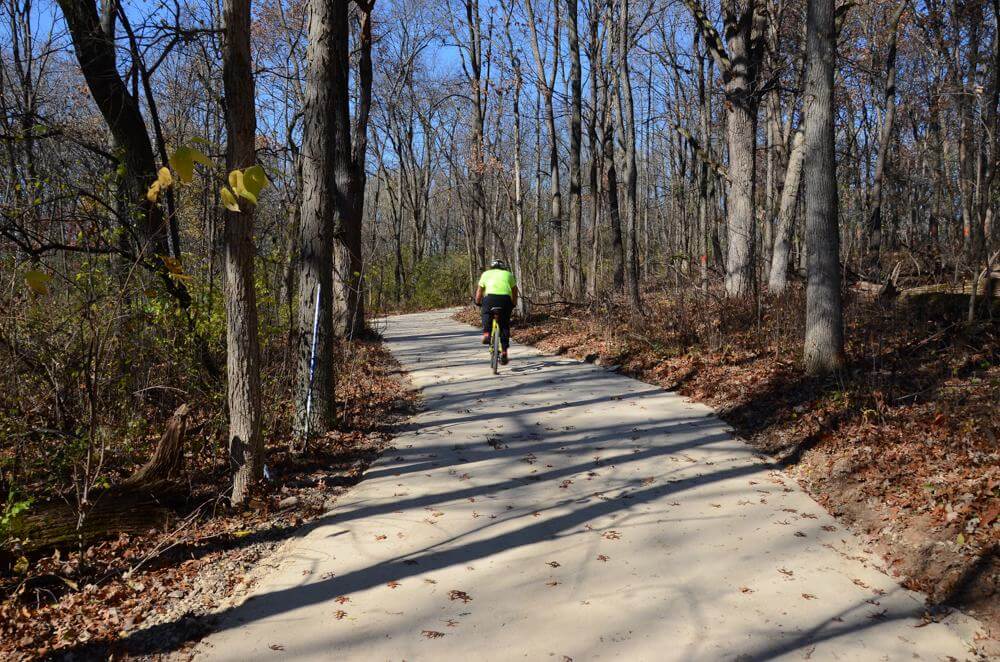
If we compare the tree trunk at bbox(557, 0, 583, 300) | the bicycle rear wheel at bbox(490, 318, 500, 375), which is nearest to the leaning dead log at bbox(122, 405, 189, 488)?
the bicycle rear wheel at bbox(490, 318, 500, 375)

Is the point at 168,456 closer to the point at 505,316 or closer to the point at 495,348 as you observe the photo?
the point at 495,348

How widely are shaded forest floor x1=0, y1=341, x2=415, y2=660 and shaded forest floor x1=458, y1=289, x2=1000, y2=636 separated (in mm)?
4596

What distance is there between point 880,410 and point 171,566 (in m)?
6.70

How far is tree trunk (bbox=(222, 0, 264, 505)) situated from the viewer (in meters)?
5.14

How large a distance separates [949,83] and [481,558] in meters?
21.8

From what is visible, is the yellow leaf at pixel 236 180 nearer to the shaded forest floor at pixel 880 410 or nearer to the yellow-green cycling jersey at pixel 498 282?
the shaded forest floor at pixel 880 410

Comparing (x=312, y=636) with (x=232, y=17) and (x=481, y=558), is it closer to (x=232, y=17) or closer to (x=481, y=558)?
(x=481, y=558)

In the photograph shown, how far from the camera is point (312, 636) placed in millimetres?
3650

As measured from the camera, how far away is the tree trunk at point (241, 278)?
5145 mm

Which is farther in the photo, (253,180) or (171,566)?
(171,566)

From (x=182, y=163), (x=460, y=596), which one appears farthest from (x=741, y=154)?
(x=182, y=163)

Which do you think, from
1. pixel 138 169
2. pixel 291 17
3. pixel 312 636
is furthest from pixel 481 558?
pixel 291 17

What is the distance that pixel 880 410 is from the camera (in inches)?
257

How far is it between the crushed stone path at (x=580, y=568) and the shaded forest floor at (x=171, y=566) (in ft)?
1.02
